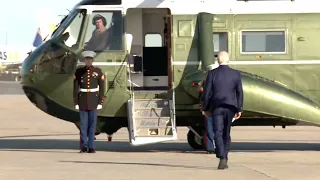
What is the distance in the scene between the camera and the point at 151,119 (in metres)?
15.3

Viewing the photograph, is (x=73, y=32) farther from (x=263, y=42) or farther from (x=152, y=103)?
(x=263, y=42)

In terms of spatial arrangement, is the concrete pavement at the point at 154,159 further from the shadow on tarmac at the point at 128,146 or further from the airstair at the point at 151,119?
the airstair at the point at 151,119

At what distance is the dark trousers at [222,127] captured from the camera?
11992mm

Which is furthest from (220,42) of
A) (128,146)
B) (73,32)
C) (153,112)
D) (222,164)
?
(222,164)

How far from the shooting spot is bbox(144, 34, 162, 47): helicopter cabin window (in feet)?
53.7

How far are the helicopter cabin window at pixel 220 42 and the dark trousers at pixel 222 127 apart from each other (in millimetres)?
3433

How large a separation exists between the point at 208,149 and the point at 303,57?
95.9 inches

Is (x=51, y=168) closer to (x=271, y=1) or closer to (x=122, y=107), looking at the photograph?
(x=122, y=107)

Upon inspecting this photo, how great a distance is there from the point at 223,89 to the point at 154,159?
2.50m

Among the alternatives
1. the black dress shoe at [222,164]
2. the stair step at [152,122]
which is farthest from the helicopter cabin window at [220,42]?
the black dress shoe at [222,164]

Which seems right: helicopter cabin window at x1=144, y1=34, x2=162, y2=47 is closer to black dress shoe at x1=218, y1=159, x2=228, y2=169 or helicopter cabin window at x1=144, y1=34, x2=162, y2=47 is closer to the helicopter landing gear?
the helicopter landing gear

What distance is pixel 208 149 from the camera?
15297 millimetres

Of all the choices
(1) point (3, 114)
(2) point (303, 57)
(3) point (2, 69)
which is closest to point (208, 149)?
(2) point (303, 57)

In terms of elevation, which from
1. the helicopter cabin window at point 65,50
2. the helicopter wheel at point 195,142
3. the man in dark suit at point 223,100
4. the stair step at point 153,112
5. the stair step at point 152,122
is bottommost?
the helicopter wheel at point 195,142
